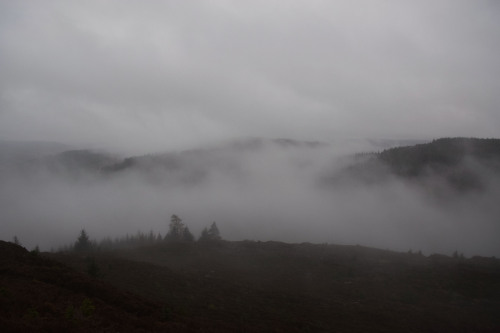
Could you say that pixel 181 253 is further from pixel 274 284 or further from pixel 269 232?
pixel 269 232

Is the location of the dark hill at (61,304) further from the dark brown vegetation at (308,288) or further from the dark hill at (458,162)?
the dark hill at (458,162)

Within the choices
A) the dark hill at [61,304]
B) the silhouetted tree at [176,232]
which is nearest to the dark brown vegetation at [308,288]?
the dark hill at [61,304]

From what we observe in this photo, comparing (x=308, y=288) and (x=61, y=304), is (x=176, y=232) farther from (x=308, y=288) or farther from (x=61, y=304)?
(x=61, y=304)

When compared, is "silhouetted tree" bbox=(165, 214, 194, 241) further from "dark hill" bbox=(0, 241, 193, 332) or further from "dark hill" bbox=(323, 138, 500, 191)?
"dark hill" bbox=(323, 138, 500, 191)

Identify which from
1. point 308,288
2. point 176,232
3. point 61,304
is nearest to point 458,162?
point 176,232

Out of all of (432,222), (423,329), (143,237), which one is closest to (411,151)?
(432,222)

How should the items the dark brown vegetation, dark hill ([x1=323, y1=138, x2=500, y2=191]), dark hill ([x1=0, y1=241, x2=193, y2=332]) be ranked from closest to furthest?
dark hill ([x1=0, y1=241, x2=193, y2=332]) < the dark brown vegetation < dark hill ([x1=323, y1=138, x2=500, y2=191])

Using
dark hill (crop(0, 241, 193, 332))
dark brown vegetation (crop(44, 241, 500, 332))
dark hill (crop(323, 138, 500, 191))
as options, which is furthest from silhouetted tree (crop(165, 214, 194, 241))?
dark hill (crop(323, 138, 500, 191))

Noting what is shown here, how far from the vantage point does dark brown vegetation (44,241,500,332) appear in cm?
2533

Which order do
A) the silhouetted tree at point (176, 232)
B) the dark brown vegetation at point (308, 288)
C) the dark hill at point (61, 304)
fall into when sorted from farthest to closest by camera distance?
the silhouetted tree at point (176, 232) → the dark brown vegetation at point (308, 288) → the dark hill at point (61, 304)

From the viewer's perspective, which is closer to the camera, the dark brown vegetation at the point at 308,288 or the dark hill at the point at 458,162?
the dark brown vegetation at the point at 308,288

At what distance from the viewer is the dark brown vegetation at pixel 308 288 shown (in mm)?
25328

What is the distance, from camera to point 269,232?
518 ft

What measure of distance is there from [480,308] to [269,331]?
23.6 meters
